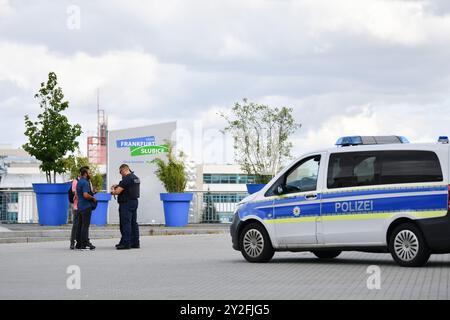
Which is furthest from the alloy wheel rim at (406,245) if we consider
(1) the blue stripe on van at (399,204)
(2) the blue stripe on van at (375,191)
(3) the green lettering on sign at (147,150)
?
(3) the green lettering on sign at (147,150)

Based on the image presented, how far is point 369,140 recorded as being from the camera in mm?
17266

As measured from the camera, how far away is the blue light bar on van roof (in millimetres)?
17188

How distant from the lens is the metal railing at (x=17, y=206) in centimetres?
3472

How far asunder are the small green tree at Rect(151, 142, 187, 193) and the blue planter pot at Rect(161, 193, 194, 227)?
31.5 inches

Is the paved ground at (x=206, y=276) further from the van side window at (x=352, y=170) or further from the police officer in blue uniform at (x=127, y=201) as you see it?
the van side window at (x=352, y=170)

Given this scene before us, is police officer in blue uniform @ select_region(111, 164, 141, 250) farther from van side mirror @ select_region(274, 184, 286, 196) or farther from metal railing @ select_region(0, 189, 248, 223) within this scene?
metal railing @ select_region(0, 189, 248, 223)

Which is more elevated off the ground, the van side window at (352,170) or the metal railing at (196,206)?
the van side window at (352,170)

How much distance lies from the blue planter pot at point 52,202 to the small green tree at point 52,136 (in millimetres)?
1744

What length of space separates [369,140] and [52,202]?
15.6m

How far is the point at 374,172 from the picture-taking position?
16.6 meters

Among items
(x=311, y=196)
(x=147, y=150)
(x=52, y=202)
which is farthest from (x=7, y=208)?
(x=311, y=196)

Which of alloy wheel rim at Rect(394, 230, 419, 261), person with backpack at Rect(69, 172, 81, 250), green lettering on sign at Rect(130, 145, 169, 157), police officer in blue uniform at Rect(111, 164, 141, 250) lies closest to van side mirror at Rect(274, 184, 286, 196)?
alloy wheel rim at Rect(394, 230, 419, 261)
